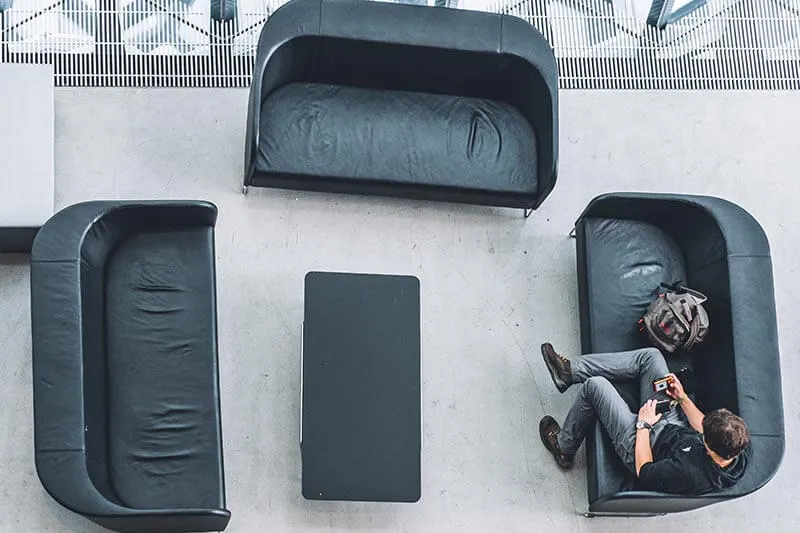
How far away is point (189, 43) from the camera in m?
7.19

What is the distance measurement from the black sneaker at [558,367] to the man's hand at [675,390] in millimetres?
569

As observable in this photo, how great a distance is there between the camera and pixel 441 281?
697cm

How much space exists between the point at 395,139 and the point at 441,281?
0.84 m

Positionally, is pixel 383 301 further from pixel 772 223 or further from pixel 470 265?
pixel 772 223

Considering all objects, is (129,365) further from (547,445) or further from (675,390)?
(675,390)

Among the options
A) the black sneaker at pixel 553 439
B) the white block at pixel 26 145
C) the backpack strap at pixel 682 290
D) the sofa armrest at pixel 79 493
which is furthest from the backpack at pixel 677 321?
the white block at pixel 26 145

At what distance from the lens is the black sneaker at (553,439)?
21.8ft

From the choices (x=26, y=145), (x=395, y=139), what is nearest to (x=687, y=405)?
(x=395, y=139)

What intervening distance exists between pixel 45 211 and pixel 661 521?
12.1ft

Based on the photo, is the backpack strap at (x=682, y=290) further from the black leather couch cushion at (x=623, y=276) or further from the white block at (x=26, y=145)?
the white block at (x=26, y=145)

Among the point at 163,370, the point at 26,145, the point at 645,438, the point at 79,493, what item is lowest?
the point at 79,493

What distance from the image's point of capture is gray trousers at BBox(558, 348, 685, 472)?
624cm

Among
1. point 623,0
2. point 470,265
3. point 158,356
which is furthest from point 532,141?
point 158,356

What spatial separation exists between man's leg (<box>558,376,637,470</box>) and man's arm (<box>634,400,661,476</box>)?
0.24 feet
